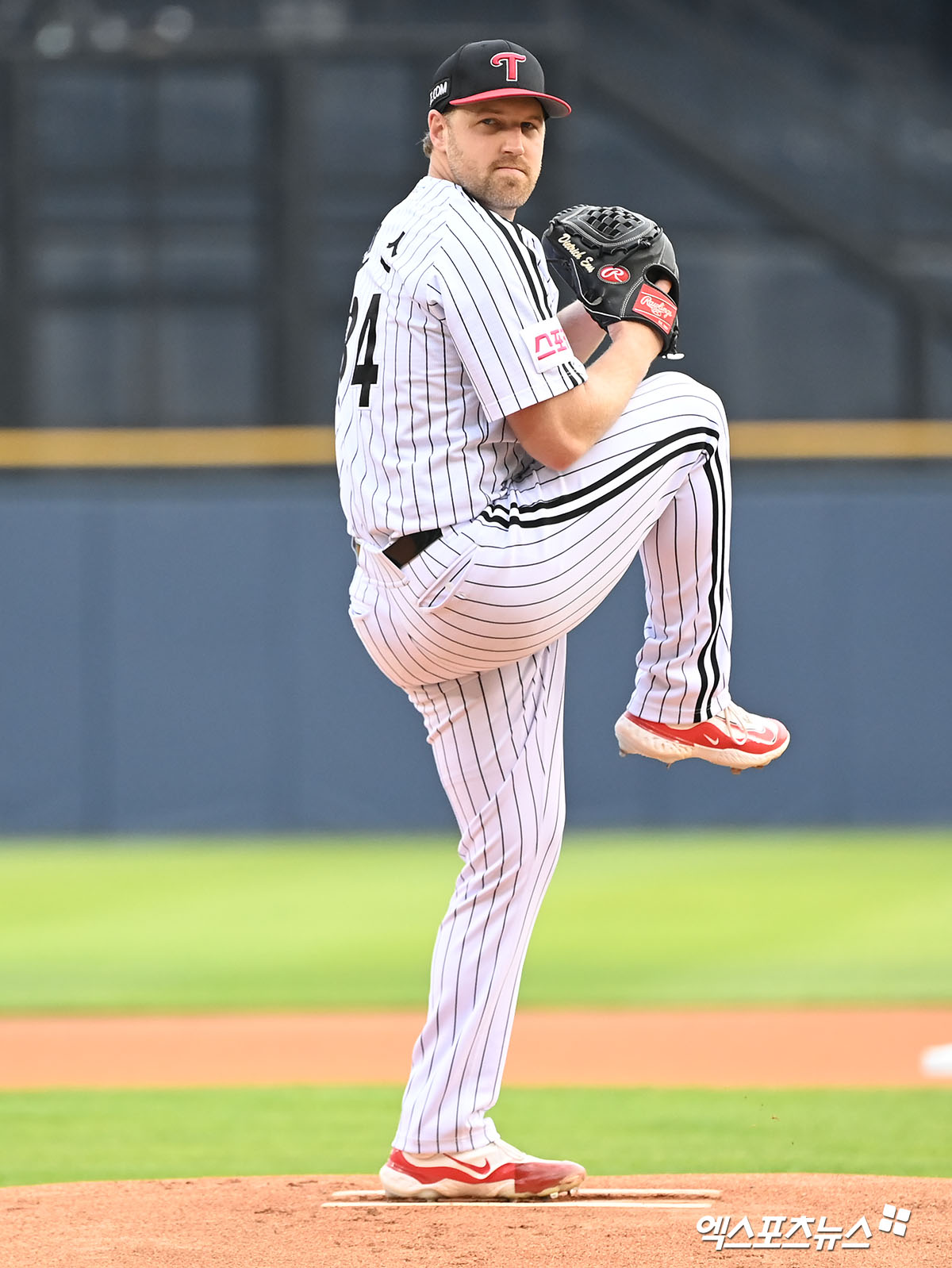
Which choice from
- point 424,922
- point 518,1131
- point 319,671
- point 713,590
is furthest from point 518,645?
point 319,671

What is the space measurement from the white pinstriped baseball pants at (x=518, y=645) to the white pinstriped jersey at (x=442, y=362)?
0.25ft

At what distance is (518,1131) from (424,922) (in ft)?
12.7

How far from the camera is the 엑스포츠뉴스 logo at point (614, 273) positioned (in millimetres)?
3287

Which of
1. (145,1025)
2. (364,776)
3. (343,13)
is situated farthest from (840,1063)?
(343,13)

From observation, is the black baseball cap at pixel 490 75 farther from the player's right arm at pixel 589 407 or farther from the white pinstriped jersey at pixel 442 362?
the player's right arm at pixel 589 407

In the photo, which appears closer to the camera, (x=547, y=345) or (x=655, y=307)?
(x=547, y=345)

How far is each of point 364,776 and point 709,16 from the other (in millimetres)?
7913

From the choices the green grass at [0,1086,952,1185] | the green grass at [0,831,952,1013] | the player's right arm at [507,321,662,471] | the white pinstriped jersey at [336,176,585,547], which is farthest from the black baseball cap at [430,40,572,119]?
the green grass at [0,831,952,1013]

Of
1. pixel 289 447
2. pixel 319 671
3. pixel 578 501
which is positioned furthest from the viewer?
pixel 289 447

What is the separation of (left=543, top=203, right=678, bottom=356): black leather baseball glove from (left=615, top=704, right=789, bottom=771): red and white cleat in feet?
2.02

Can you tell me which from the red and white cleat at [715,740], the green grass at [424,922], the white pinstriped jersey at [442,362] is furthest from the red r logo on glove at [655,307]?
the green grass at [424,922]

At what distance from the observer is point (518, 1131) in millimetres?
4762

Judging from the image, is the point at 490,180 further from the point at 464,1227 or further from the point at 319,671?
the point at 319,671

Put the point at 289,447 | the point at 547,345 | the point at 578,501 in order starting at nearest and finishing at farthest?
the point at 547,345
the point at 578,501
the point at 289,447
